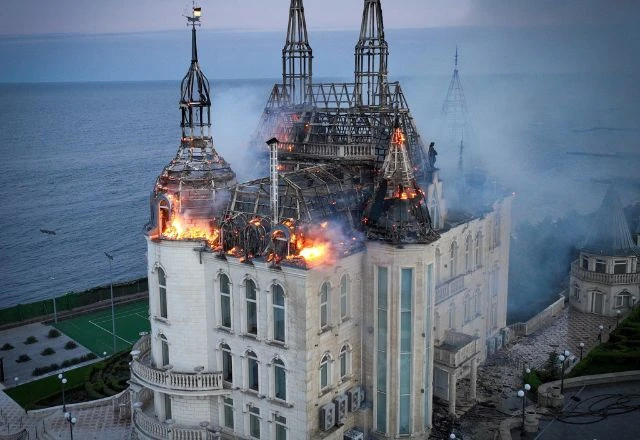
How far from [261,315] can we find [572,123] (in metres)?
142

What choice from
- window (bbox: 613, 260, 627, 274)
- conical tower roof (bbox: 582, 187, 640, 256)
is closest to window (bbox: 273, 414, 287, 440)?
conical tower roof (bbox: 582, 187, 640, 256)

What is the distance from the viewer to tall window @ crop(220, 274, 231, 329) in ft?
127

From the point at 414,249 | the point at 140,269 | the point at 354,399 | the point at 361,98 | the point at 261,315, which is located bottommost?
the point at 140,269

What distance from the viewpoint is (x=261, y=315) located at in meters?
37.1

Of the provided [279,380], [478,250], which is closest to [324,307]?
[279,380]

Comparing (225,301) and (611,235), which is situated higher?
(225,301)

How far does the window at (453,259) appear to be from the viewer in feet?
156

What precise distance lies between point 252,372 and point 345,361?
5.04 metres

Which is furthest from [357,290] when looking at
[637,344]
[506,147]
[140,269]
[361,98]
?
[506,147]

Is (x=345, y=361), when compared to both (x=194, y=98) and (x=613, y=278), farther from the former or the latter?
(x=613, y=278)

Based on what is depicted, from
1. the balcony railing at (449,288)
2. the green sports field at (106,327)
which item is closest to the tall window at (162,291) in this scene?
the balcony railing at (449,288)

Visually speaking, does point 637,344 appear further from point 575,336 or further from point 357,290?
point 357,290

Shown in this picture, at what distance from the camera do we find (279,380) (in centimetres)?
3762

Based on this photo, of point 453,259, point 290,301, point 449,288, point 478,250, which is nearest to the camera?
point 290,301
